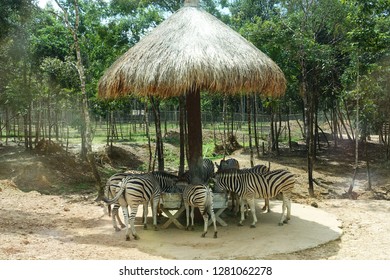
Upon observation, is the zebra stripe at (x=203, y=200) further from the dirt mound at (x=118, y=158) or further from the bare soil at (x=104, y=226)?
the dirt mound at (x=118, y=158)

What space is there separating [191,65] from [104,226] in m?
4.25

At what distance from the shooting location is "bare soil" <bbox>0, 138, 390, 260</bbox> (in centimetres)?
795

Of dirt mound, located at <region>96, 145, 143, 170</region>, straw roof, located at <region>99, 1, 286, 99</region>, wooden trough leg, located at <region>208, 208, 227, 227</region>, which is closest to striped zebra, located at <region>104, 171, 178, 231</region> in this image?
wooden trough leg, located at <region>208, 208, 227, 227</region>

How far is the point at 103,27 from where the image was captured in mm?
17656

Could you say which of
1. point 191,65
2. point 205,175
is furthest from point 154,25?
point 191,65

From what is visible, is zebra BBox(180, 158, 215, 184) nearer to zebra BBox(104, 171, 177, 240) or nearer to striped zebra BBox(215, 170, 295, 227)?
striped zebra BBox(215, 170, 295, 227)

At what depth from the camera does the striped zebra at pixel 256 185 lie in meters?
9.91

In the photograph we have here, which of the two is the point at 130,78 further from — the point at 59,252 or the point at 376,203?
the point at 376,203

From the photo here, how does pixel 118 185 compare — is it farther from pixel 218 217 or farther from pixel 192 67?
pixel 192 67

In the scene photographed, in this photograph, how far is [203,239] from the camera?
29.1ft

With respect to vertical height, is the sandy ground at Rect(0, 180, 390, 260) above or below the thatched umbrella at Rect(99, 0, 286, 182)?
below

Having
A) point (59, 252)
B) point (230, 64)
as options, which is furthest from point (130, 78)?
point (59, 252)

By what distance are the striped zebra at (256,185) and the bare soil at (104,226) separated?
0.66m

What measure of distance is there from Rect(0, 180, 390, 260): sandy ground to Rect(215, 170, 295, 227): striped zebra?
0.64 meters
